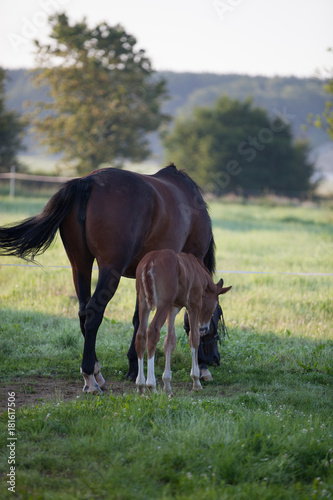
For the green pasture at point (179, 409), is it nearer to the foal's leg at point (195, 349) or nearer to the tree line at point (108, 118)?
the foal's leg at point (195, 349)

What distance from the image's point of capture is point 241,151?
4416 centimetres

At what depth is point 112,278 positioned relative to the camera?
467 centimetres

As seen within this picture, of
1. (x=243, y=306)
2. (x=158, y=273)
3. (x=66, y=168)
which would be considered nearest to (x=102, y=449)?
(x=158, y=273)

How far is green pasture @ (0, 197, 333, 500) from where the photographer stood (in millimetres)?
2914

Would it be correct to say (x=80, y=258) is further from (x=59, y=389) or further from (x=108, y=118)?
(x=108, y=118)

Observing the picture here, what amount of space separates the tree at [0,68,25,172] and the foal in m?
38.6

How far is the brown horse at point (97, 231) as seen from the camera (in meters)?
4.68

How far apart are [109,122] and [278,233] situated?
22449 mm

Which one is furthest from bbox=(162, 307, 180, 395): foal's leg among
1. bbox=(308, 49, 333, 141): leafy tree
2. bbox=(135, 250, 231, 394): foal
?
bbox=(308, 49, 333, 141): leafy tree

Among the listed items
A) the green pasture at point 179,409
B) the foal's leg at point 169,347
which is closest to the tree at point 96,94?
the green pasture at point 179,409

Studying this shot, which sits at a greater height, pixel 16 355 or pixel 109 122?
pixel 109 122

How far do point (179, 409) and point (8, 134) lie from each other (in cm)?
4207

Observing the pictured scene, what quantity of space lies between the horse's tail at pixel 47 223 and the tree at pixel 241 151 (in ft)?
118

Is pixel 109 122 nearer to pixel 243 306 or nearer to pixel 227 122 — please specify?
pixel 227 122
